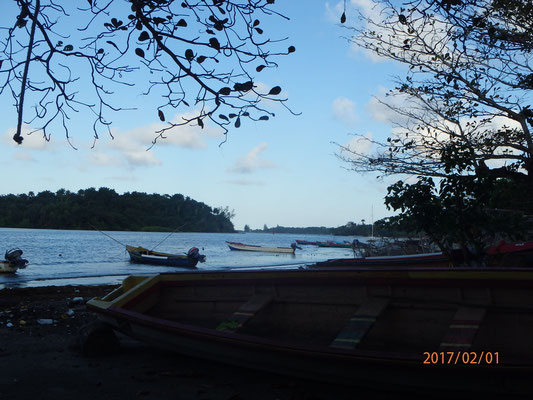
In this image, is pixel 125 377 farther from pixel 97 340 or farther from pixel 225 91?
pixel 225 91

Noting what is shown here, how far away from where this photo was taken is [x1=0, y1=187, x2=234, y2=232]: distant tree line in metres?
68.1

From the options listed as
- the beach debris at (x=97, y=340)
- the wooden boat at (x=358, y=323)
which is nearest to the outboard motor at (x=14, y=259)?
the wooden boat at (x=358, y=323)

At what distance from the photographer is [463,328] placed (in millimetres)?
3867

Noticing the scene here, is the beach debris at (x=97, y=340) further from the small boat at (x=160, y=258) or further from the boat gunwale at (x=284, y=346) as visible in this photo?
the small boat at (x=160, y=258)

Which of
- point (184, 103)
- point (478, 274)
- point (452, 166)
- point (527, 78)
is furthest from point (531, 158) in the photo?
point (184, 103)

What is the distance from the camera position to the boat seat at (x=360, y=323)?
3947 mm

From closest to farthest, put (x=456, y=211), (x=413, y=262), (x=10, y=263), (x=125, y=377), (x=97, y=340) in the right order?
(x=125, y=377) → (x=97, y=340) → (x=456, y=211) → (x=413, y=262) → (x=10, y=263)

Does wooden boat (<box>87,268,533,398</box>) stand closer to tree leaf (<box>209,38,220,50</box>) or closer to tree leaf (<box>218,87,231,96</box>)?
tree leaf (<box>218,87,231,96</box>)

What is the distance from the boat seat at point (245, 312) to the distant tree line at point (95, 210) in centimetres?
5852

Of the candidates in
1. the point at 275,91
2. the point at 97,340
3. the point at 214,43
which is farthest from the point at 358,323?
the point at 97,340

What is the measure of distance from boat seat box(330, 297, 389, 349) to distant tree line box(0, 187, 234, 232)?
59397mm

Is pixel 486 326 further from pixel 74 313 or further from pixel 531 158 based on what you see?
pixel 74 313

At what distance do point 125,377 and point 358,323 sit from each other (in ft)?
7.63

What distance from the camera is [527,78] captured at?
7.76m
